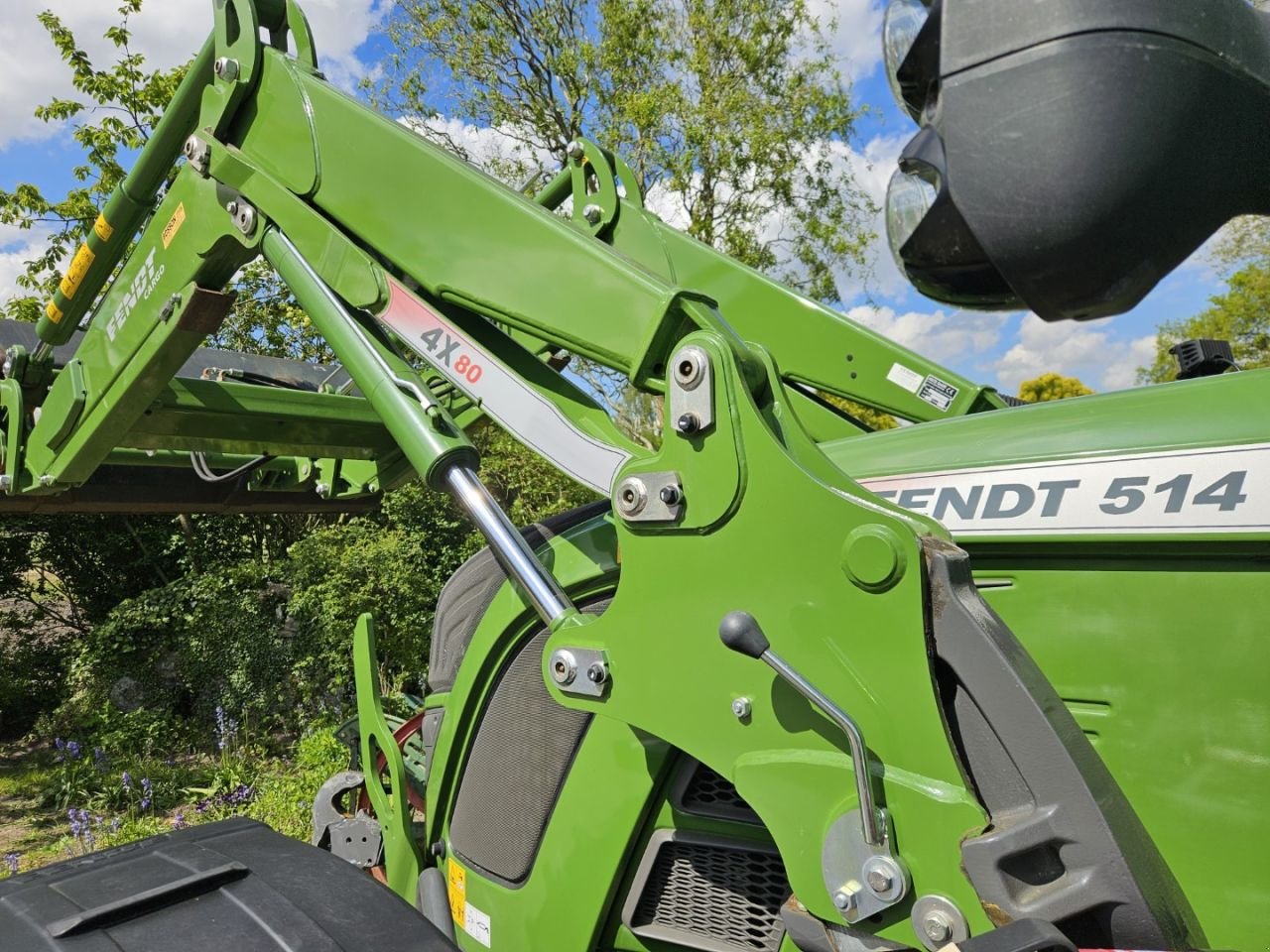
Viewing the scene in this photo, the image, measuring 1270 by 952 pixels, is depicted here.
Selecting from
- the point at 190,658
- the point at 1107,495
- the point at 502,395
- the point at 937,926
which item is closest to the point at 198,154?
the point at 502,395

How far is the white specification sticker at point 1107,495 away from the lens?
3.95ft

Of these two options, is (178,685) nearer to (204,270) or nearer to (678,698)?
(204,270)

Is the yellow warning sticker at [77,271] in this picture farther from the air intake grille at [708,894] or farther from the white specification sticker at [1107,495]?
the white specification sticker at [1107,495]

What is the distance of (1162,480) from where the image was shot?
126 cm

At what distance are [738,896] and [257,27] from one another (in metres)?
2.11

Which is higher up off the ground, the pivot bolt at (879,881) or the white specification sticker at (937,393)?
the white specification sticker at (937,393)

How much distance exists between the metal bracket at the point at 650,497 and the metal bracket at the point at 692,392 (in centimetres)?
8

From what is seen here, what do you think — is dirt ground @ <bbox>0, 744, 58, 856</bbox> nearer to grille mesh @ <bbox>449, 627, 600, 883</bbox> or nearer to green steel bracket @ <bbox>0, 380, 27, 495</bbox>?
green steel bracket @ <bbox>0, 380, 27, 495</bbox>

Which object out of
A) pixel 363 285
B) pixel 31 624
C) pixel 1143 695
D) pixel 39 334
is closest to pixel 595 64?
pixel 31 624

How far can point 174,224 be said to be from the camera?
2412 mm

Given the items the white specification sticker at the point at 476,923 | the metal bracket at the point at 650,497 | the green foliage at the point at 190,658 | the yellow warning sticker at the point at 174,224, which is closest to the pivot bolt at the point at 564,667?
the metal bracket at the point at 650,497

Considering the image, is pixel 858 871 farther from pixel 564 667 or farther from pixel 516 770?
pixel 516 770

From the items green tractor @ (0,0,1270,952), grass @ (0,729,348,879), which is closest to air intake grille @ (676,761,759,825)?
green tractor @ (0,0,1270,952)

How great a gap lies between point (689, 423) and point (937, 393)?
4.64 feet
